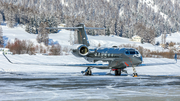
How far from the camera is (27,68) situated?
121ft

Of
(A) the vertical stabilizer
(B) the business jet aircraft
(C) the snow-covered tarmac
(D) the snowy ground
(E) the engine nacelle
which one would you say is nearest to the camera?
(C) the snow-covered tarmac

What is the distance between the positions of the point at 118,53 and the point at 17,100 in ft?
50.9

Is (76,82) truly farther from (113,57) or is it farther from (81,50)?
(81,50)

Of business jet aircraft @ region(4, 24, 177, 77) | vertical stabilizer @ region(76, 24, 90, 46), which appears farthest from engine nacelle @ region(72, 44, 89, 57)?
vertical stabilizer @ region(76, 24, 90, 46)

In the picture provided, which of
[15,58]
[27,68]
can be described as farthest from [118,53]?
[15,58]

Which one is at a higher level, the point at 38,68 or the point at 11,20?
the point at 11,20

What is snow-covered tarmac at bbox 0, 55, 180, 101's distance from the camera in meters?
12.0

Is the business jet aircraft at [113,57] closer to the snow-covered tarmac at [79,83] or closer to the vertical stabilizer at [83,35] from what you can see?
the snow-covered tarmac at [79,83]

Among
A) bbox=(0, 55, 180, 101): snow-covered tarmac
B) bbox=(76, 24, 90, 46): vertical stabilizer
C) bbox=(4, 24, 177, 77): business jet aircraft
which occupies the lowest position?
bbox=(0, 55, 180, 101): snow-covered tarmac

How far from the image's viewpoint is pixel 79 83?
18.2 meters

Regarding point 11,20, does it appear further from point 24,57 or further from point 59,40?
A: point 24,57

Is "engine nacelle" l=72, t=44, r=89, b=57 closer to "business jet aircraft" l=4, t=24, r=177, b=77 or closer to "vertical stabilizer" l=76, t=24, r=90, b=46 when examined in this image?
"business jet aircraft" l=4, t=24, r=177, b=77

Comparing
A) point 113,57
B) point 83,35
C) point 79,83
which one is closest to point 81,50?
point 113,57

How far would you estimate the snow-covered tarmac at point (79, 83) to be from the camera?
12.0 m
